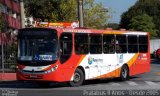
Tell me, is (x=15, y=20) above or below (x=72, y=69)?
above

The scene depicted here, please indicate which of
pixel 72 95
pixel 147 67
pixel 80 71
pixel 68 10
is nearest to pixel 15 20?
pixel 68 10

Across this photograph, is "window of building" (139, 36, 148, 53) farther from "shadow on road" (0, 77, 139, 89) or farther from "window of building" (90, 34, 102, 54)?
"window of building" (90, 34, 102, 54)

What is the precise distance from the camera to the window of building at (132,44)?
85.5ft

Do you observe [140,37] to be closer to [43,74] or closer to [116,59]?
[116,59]

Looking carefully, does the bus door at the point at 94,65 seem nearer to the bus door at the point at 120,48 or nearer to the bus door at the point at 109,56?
the bus door at the point at 109,56

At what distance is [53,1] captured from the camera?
50906 mm

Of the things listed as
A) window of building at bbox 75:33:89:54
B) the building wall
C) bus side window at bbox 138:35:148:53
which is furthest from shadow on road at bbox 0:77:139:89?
the building wall

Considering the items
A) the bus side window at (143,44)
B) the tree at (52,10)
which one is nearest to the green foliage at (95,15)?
the tree at (52,10)

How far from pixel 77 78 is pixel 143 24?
290ft

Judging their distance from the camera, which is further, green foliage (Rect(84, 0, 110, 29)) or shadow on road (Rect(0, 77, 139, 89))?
green foliage (Rect(84, 0, 110, 29))

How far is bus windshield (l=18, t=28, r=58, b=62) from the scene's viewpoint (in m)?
21.0

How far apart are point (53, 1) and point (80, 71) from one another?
29.3 meters

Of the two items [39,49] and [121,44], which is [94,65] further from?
[39,49]

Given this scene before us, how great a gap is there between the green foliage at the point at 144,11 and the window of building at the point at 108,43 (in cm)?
8617
